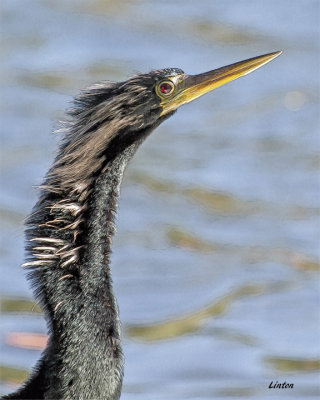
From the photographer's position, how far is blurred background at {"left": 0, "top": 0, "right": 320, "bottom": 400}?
8758 millimetres

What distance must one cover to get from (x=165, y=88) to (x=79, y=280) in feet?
3.45

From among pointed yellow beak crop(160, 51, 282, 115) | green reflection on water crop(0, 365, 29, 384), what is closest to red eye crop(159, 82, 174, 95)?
pointed yellow beak crop(160, 51, 282, 115)

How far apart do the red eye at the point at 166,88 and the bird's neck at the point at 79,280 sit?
37 cm

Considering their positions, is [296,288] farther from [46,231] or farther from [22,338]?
[46,231]

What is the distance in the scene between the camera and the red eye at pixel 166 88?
21.2 feet

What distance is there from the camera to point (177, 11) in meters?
14.3

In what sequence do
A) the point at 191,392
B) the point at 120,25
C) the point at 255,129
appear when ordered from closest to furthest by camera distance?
the point at 191,392 → the point at 255,129 → the point at 120,25

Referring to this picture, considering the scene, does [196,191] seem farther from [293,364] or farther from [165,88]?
[165,88]

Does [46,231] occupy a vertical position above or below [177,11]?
below

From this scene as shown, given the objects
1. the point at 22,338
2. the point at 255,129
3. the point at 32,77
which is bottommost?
the point at 22,338

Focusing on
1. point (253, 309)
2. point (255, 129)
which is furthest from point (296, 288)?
point (255, 129)

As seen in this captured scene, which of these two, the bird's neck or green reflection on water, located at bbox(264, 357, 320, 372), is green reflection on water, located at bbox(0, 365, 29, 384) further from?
the bird's neck

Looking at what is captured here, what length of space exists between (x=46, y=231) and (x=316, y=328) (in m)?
3.47

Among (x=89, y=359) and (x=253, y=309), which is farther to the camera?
(x=253, y=309)
